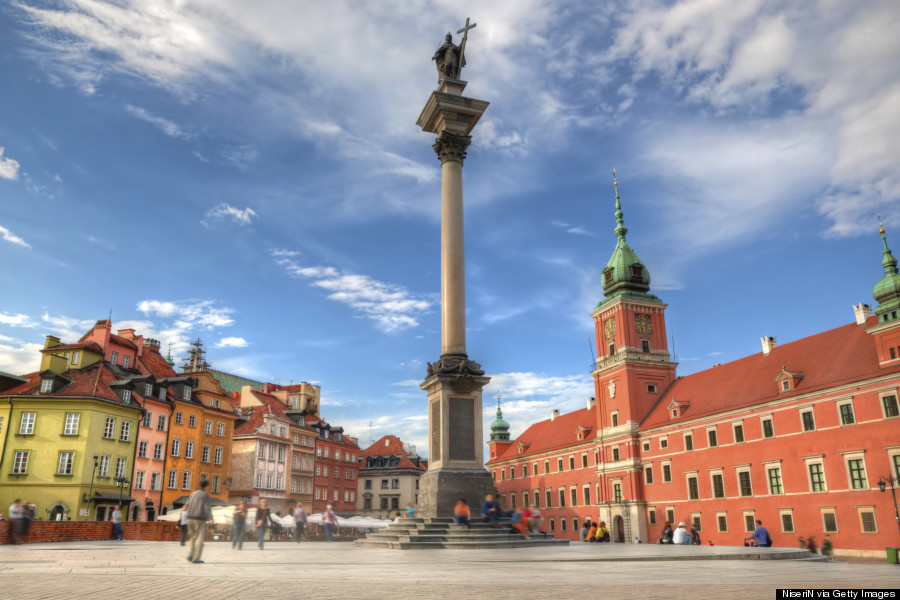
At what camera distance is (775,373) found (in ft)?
188

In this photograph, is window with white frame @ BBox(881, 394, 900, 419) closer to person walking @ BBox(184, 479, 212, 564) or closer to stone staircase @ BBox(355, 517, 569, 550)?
stone staircase @ BBox(355, 517, 569, 550)

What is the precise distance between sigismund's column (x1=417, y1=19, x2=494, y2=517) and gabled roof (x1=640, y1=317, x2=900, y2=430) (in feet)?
115

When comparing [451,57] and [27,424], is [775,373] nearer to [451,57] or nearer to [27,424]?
[451,57]

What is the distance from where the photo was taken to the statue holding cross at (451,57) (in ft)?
93.9

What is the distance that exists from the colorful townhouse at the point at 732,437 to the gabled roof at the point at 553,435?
390 mm

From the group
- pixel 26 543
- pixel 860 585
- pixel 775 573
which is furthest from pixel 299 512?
pixel 860 585

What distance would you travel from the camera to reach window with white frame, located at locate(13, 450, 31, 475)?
140 ft

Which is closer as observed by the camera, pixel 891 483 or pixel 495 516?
pixel 495 516

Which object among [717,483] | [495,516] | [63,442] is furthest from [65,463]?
[717,483]

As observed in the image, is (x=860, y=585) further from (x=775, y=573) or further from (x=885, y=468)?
(x=885, y=468)

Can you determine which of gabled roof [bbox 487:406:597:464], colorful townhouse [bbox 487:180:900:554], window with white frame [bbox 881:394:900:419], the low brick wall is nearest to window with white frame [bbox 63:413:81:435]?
the low brick wall

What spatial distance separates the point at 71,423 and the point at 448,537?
113 feet

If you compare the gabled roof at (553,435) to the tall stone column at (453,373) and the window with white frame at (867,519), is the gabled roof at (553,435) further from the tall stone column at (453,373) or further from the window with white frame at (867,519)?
the tall stone column at (453,373)

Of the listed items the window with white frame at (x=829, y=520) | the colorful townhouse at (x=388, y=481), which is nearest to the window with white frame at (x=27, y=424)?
the window with white frame at (x=829, y=520)
